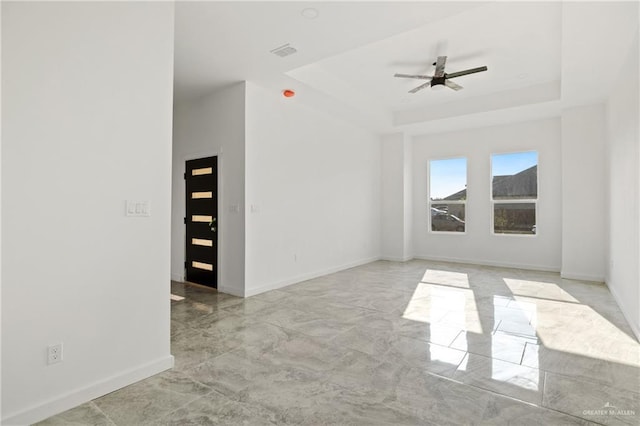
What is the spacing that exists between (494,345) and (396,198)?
490cm

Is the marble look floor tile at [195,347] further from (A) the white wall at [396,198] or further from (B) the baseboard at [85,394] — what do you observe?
(A) the white wall at [396,198]

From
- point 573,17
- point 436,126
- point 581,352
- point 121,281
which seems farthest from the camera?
point 436,126

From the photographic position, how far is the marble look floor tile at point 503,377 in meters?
A: 2.14

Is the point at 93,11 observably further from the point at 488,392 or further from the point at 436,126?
the point at 436,126

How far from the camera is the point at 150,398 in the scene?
2105mm

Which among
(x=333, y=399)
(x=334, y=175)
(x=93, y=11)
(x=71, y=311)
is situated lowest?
(x=333, y=399)

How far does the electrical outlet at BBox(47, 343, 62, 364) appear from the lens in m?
1.92

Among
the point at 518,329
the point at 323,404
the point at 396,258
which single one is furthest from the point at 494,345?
the point at 396,258

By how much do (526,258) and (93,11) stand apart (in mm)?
7444

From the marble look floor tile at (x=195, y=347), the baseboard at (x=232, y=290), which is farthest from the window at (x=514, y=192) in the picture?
the marble look floor tile at (x=195, y=347)

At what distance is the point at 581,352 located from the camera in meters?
2.75

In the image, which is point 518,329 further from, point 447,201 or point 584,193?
point 447,201

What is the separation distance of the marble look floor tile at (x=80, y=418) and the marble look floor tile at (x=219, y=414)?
1.10 feet

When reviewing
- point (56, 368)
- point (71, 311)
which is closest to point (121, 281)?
point (71, 311)
